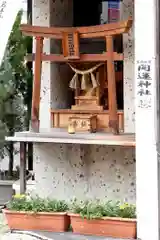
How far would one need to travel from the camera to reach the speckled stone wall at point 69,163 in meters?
5.64

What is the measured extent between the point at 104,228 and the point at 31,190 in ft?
4.39

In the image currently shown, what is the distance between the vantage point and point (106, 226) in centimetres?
504

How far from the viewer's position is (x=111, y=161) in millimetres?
5688

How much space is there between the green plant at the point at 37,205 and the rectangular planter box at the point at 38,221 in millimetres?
56

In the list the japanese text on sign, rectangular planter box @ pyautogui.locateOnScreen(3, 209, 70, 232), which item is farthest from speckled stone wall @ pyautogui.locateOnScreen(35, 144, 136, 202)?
the japanese text on sign

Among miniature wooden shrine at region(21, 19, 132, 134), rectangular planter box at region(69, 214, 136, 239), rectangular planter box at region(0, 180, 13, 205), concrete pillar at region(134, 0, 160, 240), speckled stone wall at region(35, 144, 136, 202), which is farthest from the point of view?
rectangular planter box at region(0, 180, 13, 205)

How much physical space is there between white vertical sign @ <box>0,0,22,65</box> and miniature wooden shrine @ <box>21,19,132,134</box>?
676mm

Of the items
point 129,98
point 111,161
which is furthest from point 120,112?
point 111,161

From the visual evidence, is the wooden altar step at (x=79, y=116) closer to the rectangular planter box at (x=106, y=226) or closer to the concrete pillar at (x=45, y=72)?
the concrete pillar at (x=45, y=72)

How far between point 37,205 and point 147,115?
1614 mm

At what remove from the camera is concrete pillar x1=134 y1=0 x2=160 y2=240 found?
15.1 ft

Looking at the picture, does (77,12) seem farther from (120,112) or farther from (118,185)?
(118,185)

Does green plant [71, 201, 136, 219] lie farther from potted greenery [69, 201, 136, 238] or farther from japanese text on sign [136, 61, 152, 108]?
japanese text on sign [136, 61, 152, 108]

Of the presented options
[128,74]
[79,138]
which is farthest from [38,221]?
[128,74]
